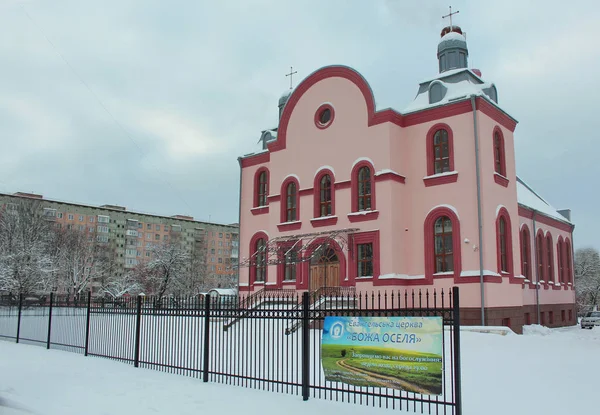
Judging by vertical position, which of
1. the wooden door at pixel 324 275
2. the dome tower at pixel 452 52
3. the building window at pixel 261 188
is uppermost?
the dome tower at pixel 452 52

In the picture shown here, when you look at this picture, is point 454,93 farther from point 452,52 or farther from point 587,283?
point 587,283

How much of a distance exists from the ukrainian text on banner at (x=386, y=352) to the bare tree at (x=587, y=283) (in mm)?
54579

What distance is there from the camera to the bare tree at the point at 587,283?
57188mm

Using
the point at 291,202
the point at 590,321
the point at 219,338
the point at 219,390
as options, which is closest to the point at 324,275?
the point at 291,202

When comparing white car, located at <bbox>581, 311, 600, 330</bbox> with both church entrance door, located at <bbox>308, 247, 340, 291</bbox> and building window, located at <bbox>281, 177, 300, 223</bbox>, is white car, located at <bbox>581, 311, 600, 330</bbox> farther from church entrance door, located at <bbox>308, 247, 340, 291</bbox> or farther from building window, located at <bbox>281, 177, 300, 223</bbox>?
building window, located at <bbox>281, 177, 300, 223</bbox>

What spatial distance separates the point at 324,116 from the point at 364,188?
13.7ft

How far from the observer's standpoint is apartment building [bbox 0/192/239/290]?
228ft

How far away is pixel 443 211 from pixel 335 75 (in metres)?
7.93

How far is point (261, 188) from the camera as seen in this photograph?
92.8 ft

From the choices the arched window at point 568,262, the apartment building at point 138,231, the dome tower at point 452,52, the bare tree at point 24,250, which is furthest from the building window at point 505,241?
the apartment building at point 138,231

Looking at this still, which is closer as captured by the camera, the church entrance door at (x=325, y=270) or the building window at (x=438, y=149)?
the building window at (x=438, y=149)

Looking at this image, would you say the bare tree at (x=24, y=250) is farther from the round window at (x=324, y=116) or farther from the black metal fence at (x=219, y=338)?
the round window at (x=324, y=116)

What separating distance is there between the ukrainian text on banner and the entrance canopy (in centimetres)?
1398

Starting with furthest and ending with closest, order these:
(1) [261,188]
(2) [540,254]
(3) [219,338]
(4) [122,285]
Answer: (4) [122,285]
(1) [261,188]
(2) [540,254]
(3) [219,338]
